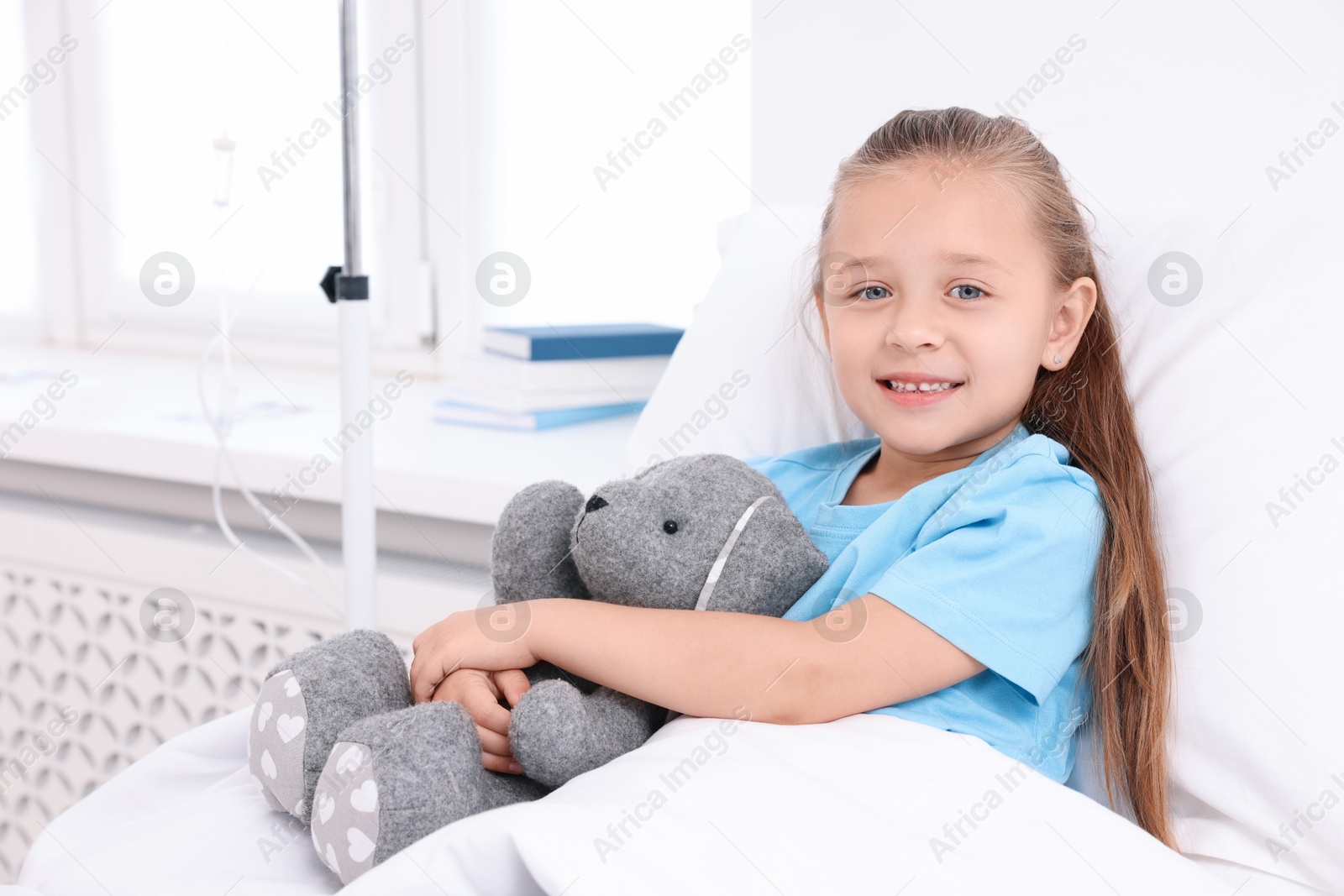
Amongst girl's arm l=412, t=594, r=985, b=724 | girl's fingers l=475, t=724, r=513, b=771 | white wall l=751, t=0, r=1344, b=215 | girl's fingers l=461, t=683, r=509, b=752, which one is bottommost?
girl's fingers l=475, t=724, r=513, b=771

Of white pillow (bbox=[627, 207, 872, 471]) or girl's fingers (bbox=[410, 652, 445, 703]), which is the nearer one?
girl's fingers (bbox=[410, 652, 445, 703])

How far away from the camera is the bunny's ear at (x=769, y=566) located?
0.69m

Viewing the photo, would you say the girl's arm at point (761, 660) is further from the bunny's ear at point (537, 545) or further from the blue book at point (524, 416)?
the blue book at point (524, 416)

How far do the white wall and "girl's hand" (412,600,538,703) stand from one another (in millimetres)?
539

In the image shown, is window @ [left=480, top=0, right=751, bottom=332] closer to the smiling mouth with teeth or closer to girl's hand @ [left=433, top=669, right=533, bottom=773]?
the smiling mouth with teeth

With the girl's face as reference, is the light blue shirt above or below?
below

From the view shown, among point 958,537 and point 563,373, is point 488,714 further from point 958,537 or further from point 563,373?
point 563,373

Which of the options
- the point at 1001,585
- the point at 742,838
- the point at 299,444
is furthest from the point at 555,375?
the point at 742,838

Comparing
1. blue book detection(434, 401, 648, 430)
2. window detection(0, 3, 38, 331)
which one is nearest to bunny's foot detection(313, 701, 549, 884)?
blue book detection(434, 401, 648, 430)

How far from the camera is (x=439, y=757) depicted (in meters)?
0.59

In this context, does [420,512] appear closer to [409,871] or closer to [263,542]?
Result: [263,542]

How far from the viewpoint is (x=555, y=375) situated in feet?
4.48

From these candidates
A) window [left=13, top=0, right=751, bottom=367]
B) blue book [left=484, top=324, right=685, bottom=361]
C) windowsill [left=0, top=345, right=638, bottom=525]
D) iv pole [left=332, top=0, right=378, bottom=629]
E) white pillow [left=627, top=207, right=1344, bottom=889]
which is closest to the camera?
white pillow [left=627, top=207, right=1344, bottom=889]

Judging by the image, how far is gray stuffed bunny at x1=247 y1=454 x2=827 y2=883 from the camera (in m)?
0.57
